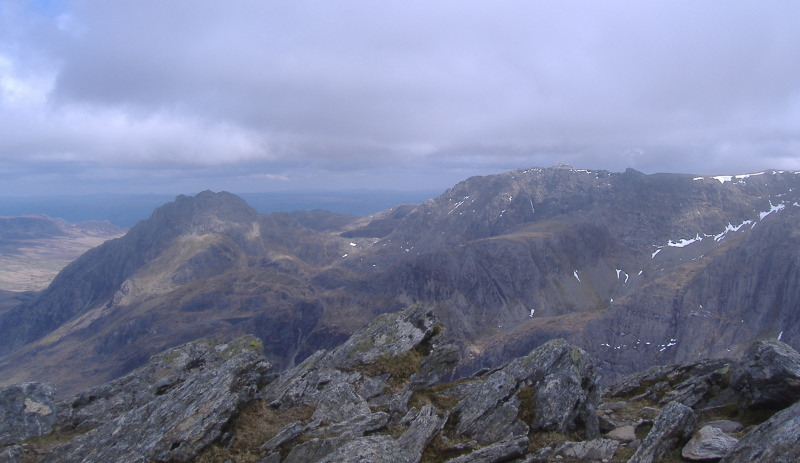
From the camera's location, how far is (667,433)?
2392 centimetres

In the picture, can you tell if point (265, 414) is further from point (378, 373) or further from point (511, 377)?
point (511, 377)

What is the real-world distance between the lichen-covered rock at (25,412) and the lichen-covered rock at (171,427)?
22.1 feet

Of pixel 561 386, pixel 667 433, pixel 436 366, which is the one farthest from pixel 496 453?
pixel 436 366

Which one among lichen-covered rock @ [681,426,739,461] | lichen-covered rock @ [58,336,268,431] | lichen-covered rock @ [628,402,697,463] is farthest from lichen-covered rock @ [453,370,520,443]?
lichen-covered rock @ [58,336,268,431]

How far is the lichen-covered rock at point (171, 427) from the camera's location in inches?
983

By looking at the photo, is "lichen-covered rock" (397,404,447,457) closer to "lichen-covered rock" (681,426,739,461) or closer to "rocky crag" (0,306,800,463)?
"rocky crag" (0,306,800,463)

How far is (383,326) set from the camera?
148 feet

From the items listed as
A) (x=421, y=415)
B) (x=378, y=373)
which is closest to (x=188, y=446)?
(x=421, y=415)

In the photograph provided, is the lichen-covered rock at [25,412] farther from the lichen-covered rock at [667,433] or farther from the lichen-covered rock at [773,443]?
the lichen-covered rock at [773,443]

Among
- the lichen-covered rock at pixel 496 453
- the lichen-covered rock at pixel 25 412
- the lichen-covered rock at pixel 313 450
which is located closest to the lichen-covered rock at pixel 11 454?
the lichen-covered rock at pixel 25 412

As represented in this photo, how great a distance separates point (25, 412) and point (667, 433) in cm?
4439

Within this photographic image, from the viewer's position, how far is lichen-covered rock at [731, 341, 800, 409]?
86.9 feet

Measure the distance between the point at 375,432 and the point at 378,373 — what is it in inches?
452

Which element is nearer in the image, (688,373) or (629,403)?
(629,403)
